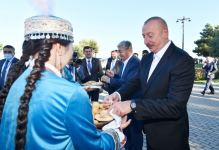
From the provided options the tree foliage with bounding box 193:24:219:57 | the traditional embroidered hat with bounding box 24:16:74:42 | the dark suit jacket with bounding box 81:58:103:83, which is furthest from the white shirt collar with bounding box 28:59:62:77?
the tree foliage with bounding box 193:24:219:57

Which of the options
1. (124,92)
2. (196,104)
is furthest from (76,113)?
(196,104)

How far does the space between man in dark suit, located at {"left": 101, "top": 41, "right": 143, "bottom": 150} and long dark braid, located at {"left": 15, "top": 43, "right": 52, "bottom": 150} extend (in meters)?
3.80

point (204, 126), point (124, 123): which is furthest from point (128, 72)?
point (204, 126)

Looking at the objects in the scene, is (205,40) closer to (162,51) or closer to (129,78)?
(129,78)

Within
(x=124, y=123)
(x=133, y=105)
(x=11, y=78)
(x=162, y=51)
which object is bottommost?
(x=124, y=123)

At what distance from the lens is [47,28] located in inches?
78.1

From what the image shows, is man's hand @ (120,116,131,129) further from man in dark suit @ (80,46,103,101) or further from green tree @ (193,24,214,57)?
green tree @ (193,24,214,57)

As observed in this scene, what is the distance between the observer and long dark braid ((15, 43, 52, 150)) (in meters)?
1.86

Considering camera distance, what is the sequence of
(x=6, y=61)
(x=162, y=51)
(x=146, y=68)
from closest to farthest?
1. (x=162, y=51)
2. (x=146, y=68)
3. (x=6, y=61)

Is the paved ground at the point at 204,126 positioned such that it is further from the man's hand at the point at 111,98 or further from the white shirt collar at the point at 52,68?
the white shirt collar at the point at 52,68

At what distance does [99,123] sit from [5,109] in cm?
92

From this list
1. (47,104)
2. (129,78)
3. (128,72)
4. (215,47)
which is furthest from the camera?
(215,47)

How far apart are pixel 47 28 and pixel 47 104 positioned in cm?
47

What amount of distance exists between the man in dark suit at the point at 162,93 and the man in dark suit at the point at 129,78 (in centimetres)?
227
